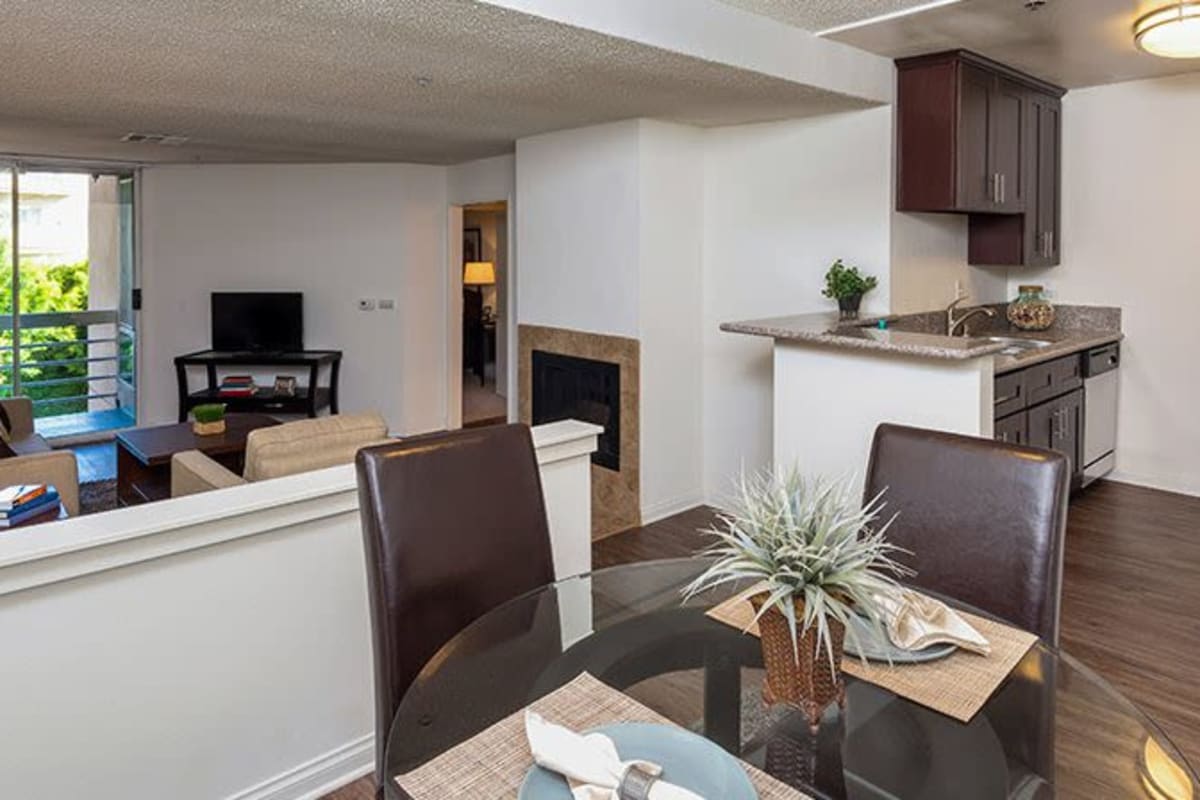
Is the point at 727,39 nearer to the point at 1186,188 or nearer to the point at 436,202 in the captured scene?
the point at 1186,188

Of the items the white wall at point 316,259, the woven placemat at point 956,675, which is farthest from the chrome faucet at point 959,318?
the white wall at point 316,259

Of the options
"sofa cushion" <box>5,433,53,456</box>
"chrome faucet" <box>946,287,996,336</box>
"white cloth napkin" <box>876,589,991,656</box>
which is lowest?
"sofa cushion" <box>5,433,53,456</box>

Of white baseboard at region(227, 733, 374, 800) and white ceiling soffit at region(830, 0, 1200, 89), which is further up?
white ceiling soffit at region(830, 0, 1200, 89)

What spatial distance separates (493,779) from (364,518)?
74 centimetres

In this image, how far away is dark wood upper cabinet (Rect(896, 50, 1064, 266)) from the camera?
3.90m

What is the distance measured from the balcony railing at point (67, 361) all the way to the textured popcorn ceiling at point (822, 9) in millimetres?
6118

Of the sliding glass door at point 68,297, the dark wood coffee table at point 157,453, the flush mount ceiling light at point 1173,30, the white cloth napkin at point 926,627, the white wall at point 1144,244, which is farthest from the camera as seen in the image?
the sliding glass door at point 68,297

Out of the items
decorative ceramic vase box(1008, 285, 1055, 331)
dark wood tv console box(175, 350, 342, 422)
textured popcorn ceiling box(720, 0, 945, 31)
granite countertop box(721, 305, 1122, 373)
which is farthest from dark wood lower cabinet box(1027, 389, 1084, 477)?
→ dark wood tv console box(175, 350, 342, 422)

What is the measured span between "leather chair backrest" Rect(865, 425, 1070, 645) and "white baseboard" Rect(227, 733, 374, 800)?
1.53 meters

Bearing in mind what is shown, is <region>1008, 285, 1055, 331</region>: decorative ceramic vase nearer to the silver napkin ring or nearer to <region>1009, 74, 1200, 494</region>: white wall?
<region>1009, 74, 1200, 494</region>: white wall

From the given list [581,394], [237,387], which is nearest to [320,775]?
[581,394]

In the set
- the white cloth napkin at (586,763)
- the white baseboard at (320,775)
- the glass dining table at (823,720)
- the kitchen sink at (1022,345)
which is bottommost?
the white baseboard at (320,775)

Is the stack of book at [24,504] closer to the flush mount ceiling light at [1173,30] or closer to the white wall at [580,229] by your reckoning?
the white wall at [580,229]

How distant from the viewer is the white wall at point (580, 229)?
4.50 meters
